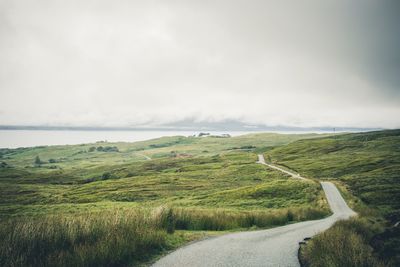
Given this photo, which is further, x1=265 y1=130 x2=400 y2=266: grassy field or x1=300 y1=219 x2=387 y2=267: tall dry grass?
x1=265 y1=130 x2=400 y2=266: grassy field

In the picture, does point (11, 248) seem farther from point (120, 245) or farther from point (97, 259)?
point (120, 245)

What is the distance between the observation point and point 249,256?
1073cm

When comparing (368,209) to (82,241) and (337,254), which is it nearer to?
(337,254)

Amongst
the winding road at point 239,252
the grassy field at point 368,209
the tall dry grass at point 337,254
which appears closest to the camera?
the tall dry grass at point 337,254

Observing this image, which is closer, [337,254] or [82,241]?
[337,254]

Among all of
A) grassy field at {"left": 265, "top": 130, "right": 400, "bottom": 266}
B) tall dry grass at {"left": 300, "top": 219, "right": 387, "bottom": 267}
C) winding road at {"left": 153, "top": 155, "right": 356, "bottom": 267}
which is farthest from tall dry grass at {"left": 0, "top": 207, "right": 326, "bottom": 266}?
grassy field at {"left": 265, "top": 130, "right": 400, "bottom": 266}

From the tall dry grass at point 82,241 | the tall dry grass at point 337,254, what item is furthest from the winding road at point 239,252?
the tall dry grass at point 82,241

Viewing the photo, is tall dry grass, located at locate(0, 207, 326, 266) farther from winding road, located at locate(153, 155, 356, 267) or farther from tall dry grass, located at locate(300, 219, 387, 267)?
tall dry grass, located at locate(300, 219, 387, 267)

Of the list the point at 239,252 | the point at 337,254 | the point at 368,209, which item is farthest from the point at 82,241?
the point at 368,209

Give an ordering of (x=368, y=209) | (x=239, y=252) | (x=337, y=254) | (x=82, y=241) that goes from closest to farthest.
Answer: (x=337, y=254) → (x=82, y=241) → (x=239, y=252) → (x=368, y=209)

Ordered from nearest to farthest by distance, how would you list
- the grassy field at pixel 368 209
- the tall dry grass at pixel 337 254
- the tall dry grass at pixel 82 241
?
the tall dry grass at pixel 82 241, the tall dry grass at pixel 337 254, the grassy field at pixel 368 209

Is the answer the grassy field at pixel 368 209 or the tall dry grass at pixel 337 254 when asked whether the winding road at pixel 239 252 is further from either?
the grassy field at pixel 368 209

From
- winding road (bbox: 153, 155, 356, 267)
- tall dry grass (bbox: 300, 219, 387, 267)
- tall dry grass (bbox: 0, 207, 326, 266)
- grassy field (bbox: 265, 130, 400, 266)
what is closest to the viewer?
tall dry grass (bbox: 0, 207, 326, 266)

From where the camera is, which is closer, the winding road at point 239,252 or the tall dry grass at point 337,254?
the tall dry grass at point 337,254
